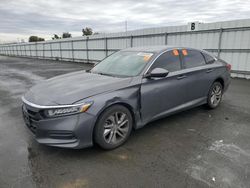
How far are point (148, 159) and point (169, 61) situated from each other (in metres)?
1.93

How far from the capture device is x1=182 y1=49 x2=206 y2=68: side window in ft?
13.6

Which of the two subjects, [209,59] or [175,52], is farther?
[209,59]

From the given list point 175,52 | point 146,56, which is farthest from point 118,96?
point 175,52

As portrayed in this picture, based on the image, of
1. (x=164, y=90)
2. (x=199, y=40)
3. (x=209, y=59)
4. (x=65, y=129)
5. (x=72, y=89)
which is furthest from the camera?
(x=199, y=40)

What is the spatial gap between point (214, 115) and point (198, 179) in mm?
2467

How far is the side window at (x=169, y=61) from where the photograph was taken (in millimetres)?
3635

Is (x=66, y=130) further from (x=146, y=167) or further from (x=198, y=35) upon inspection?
(x=198, y=35)

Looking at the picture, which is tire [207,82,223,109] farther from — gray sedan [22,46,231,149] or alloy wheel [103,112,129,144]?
alloy wheel [103,112,129,144]

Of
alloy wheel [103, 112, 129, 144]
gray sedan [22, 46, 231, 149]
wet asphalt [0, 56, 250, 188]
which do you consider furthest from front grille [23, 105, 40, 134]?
alloy wheel [103, 112, 129, 144]

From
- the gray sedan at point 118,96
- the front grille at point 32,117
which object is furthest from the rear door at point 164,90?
the front grille at point 32,117

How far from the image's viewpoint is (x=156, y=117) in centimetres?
356

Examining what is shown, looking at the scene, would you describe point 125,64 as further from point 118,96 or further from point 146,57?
point 118,96

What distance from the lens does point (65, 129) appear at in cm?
263

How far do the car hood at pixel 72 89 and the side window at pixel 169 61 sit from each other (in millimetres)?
768
